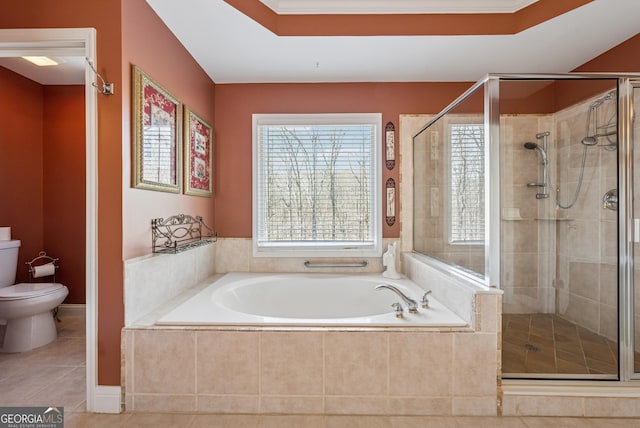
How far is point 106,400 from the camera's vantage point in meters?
1.62

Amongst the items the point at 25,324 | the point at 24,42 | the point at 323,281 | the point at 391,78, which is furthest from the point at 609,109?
the point at 25,324

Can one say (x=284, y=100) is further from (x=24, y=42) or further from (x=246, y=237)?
(x=24, y=42)

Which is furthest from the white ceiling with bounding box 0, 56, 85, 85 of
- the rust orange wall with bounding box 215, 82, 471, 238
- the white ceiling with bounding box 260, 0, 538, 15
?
the white ceiling with bounding box 260, 0, 538, 15

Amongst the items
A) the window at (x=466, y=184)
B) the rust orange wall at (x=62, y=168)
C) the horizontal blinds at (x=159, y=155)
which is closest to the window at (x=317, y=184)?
the window at (x=466, y=184)

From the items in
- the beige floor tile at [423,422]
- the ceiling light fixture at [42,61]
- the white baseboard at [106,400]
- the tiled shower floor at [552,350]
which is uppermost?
the ceiling light fixture at [42,61]

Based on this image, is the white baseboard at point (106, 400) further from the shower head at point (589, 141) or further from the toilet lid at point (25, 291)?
the shower head at point (589, 141)

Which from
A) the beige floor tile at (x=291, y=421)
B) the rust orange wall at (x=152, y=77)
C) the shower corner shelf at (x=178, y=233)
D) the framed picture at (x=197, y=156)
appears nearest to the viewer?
the beige floor tile at (x=291, y=421)

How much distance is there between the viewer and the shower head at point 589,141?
1.95 metres

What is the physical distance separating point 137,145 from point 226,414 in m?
1.50

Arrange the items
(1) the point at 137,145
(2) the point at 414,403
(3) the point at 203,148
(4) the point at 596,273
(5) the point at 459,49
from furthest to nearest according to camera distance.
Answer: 1. (3) the point at 203,148
2. (5) the point at 459,49
3. (4) the point at 596,273
4. (1) the point at 137,145
5. (2) the point at 414,403

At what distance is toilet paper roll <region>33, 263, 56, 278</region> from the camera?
274 cm

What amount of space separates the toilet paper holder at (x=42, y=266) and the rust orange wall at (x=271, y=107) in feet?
5.07

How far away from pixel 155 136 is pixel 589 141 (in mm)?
2733

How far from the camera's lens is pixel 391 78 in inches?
108
